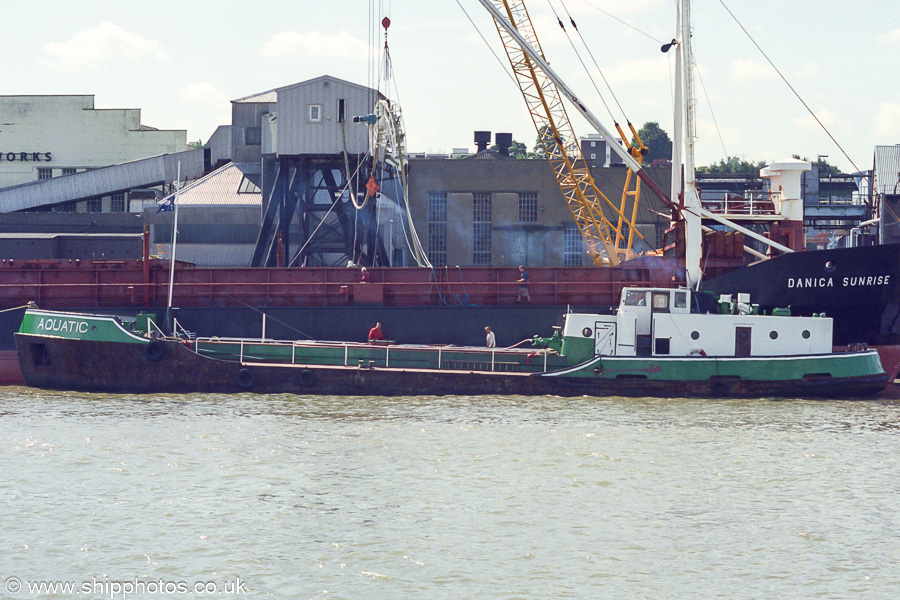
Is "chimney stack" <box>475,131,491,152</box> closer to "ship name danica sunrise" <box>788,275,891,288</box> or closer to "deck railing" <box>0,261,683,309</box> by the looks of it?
"deck railing" <box>0,261,683,309</box>

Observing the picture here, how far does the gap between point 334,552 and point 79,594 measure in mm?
3722

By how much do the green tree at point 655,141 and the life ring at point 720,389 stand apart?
107901mm

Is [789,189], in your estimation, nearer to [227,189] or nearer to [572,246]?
[572,246]

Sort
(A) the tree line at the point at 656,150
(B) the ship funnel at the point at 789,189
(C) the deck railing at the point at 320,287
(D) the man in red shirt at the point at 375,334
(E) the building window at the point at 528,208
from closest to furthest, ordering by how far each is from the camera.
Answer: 1. (D) the man in red shirt at the point at 375,334
2. (C) the deck railing at the point at 320,287
3. (B) the ship funnel at the point at 789,189
4. (E) the building window at the point at 528,208
5. (A) the tree line at the point at 656,150

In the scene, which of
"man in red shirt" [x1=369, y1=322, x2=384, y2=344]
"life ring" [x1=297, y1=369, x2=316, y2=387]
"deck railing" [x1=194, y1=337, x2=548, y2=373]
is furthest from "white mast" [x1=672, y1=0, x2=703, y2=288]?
"life ring" [x1=297, y1=369, x2=316, y2=387]

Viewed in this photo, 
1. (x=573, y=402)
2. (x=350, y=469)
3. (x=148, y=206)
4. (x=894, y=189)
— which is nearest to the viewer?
(x=350, y=469)

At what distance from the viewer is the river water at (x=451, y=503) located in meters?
14.4

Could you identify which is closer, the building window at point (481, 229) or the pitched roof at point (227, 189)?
→ the pitched roof at point (227, 189)

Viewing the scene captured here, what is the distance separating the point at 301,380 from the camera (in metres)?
30.9

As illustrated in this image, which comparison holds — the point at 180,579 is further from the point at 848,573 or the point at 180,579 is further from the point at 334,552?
the point at 848,573

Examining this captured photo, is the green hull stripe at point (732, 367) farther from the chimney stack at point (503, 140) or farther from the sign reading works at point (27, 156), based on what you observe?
the sign reading works at point (27, 156)

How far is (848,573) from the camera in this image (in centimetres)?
1459

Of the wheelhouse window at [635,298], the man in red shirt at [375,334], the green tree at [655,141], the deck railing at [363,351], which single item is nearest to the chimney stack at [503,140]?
the man in red shirt at [375,334]

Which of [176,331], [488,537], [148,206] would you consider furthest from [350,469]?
[148,206]
